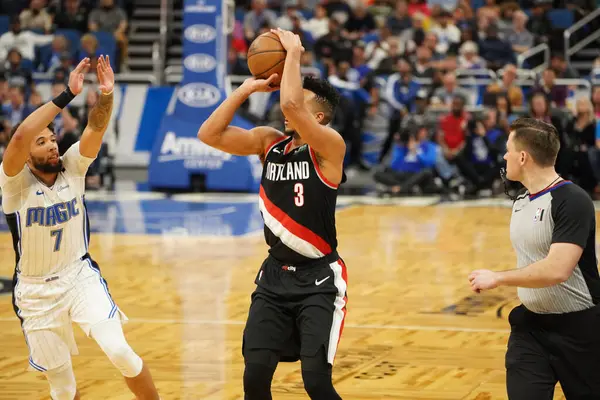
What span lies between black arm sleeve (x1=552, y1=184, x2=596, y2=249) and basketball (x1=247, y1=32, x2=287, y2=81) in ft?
5.11

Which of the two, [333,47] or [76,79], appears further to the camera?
[333,47]

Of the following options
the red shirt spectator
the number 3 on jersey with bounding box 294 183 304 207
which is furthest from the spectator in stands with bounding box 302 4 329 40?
the number 3 on jersey with bounding box 294 183 304 207

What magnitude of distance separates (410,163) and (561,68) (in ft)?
11.6

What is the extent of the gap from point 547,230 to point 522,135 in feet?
1.56

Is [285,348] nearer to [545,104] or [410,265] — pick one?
[410,265]

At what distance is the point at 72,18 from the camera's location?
74.6ft

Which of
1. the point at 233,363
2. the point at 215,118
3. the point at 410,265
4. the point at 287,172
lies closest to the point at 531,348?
the point at 287,172

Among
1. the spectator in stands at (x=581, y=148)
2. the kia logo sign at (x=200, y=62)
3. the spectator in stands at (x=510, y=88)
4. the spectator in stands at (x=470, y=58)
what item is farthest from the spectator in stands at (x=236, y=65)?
the spectator in stands at (x=581, y=148)

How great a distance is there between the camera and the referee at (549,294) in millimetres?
4895

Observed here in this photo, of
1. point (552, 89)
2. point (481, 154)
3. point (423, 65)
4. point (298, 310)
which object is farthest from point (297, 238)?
point (423, 65)

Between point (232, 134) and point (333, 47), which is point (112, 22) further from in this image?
point (232, 134)

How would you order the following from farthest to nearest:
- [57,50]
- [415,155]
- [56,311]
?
[57,50] < [415,155] < [56,311]

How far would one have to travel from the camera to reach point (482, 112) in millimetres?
18094

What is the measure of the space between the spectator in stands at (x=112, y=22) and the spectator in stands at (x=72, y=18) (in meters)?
0.31
